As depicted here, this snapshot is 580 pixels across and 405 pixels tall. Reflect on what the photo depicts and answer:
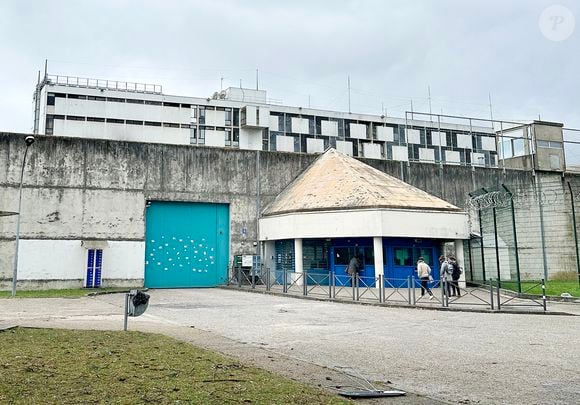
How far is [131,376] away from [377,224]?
2196 cm

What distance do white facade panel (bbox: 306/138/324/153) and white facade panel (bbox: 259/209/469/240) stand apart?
45.0 metres

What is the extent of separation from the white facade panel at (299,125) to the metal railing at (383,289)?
145ft

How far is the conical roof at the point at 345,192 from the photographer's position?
29.1 meters

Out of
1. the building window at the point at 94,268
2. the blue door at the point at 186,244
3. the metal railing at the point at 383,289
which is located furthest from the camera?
the blue door at the point at 186,244

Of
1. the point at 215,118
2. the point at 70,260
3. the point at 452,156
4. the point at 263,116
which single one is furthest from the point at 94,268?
the point at 452,156

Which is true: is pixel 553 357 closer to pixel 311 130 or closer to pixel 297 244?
pixel 297 244

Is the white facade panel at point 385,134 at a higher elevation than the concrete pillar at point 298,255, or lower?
higher

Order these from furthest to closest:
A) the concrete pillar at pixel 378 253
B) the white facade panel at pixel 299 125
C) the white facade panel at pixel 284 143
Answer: the white facade panel at pixel 299 125
the white facade panel at pixel 284 143
the concrete pillar at pixel 378 253

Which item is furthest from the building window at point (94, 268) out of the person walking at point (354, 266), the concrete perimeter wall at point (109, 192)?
the person walking at point (354, 266)

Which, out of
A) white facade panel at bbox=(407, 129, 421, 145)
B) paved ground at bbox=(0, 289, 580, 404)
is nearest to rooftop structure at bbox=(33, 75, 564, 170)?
white facade panel at bbox=(407, 129, 421, 145)

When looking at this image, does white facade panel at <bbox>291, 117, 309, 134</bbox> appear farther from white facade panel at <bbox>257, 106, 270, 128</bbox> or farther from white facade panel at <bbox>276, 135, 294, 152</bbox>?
white facade panel at <bbox>257, 106, 270, 128</bbox>

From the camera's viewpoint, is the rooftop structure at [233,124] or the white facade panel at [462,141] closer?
the rooftop structure at [233,124]

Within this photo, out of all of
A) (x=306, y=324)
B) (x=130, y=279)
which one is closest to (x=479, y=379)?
(x=306, y=324)

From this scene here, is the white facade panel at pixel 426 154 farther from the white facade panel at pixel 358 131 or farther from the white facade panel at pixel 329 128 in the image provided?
the white facade panel at pixel 329 128
